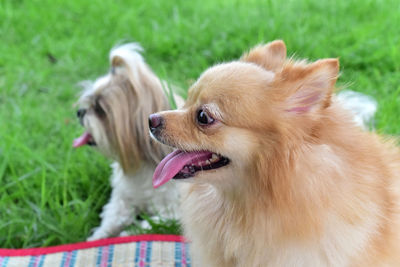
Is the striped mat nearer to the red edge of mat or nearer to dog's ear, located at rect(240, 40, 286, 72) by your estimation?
the red edge of mat

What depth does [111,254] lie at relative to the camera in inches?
80.6

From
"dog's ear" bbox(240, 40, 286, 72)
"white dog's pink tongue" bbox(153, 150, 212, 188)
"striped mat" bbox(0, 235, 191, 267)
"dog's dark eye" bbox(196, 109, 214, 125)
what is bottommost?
"striped mat" bbox(0, 235, 191, 267)

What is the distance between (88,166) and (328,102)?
1948mm

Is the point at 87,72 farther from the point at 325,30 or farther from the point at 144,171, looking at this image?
the point at 325,30

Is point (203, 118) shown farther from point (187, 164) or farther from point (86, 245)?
point (86, 245)

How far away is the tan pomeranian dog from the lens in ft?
3.85

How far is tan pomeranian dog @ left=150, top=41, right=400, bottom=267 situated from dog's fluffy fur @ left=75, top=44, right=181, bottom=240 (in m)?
0.94

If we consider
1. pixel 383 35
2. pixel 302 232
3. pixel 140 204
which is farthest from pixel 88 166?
pixel 383 35

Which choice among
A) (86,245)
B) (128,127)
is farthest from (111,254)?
(128,127)

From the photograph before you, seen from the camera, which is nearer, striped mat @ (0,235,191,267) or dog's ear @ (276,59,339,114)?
dog's ear @ (276,59,339,114)

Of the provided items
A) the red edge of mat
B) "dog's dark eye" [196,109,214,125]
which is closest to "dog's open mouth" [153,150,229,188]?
"dog's dark eye" [196,109,214,125]

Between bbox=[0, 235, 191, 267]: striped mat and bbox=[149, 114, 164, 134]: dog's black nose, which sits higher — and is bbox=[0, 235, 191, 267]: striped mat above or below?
below

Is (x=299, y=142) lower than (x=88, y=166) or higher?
higher

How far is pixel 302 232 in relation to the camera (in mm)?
1245
